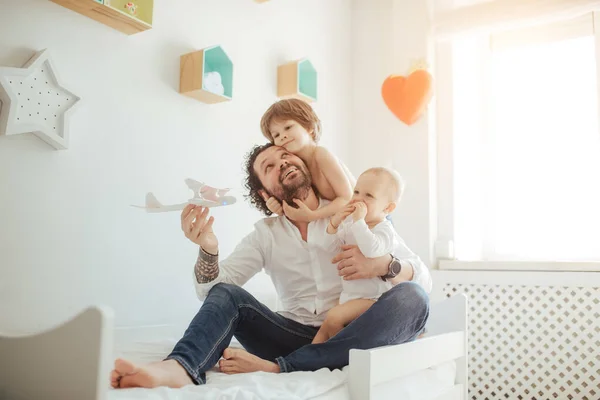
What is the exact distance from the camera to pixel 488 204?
245cm

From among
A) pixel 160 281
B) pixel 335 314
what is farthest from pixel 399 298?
pixel 160 281

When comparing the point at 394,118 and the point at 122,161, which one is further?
the point at 394,118

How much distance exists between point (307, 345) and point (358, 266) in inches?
8.5

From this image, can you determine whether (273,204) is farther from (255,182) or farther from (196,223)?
(196,223)

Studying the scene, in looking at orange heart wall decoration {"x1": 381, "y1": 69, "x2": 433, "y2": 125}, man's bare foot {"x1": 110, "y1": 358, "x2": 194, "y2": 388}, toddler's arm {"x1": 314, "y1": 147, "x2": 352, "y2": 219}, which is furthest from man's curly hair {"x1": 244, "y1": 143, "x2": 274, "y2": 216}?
orange heart wall decoration {"x1": 381, "y1": 69, "x2": 433, "y2": 125}

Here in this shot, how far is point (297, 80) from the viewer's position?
2.00 meters

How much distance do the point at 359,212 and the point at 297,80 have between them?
959 millimetres

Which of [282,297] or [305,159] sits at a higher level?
[305,159]

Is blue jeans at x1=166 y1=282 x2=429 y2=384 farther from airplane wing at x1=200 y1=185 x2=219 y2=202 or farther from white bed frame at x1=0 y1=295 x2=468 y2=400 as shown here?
airplane wing at x1=200 y1=185 x2=219 y2=202

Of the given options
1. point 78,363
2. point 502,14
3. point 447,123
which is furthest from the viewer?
point 447,123

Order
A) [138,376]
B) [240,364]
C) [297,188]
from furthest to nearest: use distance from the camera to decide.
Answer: [297,188]
[240,364]
[138,376]

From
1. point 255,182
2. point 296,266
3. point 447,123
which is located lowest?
point 296,266

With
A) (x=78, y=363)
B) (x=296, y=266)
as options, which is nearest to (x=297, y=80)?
(x=296, y=266)

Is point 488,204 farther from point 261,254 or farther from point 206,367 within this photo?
point 206,367
